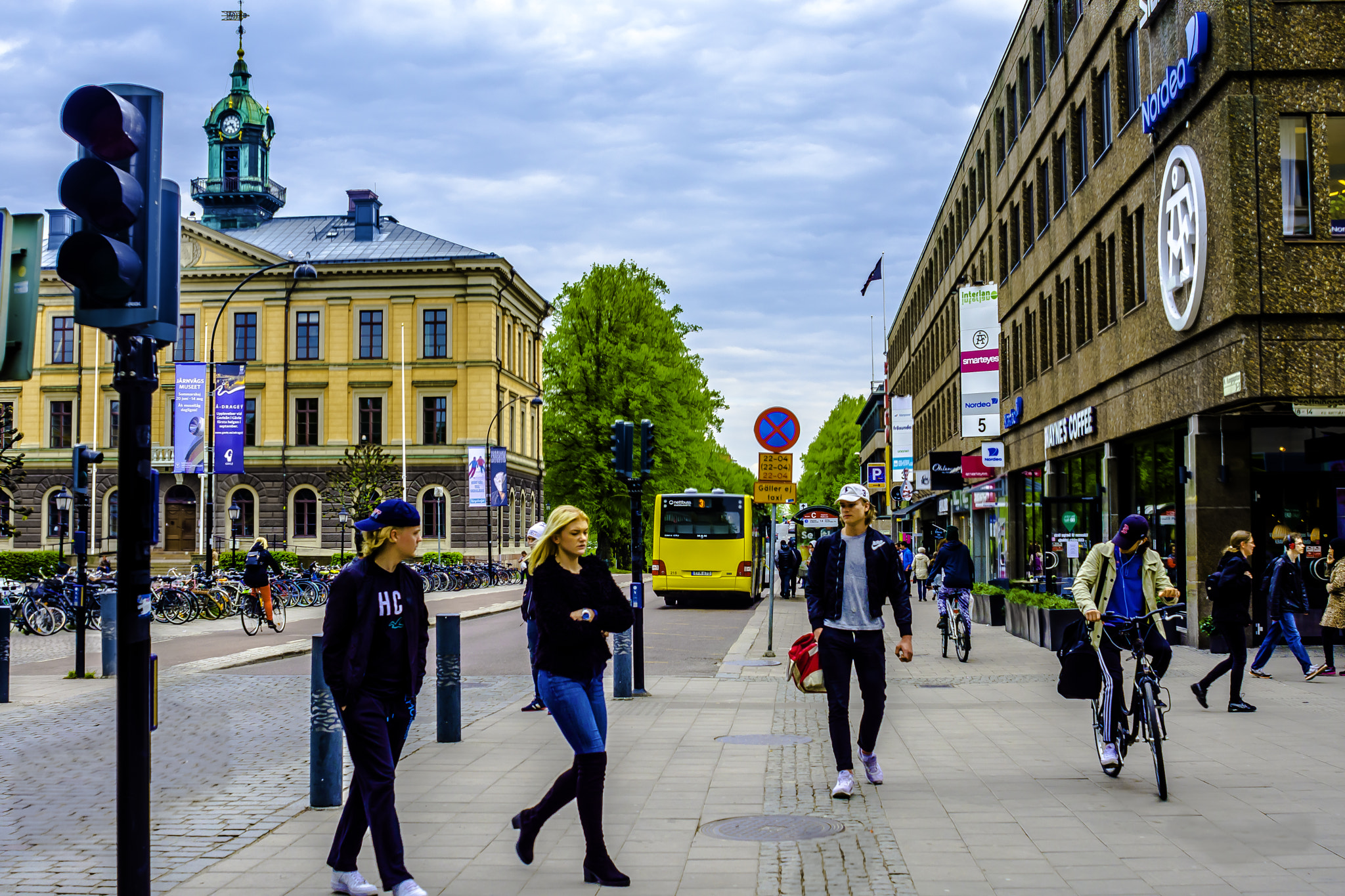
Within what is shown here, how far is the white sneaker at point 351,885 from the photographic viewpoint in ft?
19.1

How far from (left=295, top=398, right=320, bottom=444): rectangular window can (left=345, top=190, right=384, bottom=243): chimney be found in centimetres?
909

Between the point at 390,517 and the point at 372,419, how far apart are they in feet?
201

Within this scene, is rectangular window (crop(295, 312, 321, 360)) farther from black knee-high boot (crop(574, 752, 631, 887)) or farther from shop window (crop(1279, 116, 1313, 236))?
black knee-high boot (crop(574, 752, 631, 887))

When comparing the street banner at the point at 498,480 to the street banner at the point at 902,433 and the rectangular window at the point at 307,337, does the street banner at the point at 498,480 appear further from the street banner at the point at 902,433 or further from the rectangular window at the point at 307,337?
the street banner at the point at 902,433

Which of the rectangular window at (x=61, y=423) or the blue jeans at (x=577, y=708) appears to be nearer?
the blue jeans at (x=577, y=708)

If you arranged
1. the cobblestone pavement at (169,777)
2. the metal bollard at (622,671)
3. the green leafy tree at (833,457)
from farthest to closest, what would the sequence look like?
Answer: the green leafy tree at (833,457) → the metal bollard at (622,671) → the cobblestone pavement at (169,777)

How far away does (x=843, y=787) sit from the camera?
8.09 metres

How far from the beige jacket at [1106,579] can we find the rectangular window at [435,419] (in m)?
58.0

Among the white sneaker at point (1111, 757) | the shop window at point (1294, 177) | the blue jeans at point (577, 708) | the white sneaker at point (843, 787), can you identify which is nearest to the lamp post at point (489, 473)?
the shop window at point (1294, 177)

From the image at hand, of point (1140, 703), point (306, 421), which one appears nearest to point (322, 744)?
point (1140, 703)

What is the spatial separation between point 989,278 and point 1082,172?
46.0 ft

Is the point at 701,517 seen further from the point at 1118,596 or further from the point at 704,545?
the point at 1118,596

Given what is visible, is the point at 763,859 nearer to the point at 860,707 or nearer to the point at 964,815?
the point at 964,815

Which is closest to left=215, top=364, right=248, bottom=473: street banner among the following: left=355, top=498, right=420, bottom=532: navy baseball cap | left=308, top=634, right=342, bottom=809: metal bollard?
left=308, top=634, right=342, bottom=809: metal bollard
